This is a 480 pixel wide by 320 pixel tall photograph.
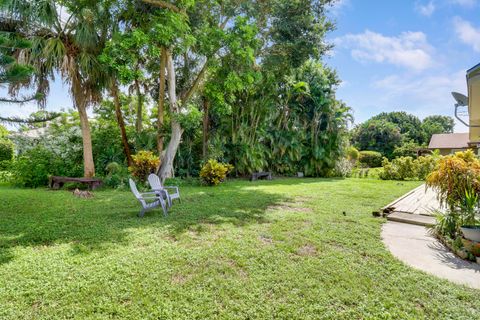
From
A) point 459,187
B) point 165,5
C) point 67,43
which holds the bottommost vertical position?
point 459,187

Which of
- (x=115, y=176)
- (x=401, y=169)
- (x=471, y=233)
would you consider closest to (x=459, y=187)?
(x=471, y=233)

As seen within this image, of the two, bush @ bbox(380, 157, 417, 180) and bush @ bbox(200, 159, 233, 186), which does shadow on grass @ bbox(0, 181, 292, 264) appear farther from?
bush @ bbox(380, 157, 417, 180)

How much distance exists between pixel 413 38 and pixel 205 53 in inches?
306

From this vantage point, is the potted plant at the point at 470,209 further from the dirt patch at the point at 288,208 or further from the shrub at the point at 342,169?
the shrub at the point at 342,169

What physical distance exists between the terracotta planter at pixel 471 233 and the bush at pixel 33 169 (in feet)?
39.4

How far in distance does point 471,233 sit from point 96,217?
20.8 feet

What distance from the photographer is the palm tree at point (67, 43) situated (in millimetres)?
7551

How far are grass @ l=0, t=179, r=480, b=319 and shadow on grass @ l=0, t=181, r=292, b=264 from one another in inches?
1.4

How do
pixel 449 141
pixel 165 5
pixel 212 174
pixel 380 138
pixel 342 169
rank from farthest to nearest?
1. pixel 380 138
2. pixel 449 141
3. pixel 342 169
4. pixel 212 174
5. pixel 165 5

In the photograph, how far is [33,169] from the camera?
919cm

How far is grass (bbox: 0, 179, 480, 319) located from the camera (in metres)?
2.20

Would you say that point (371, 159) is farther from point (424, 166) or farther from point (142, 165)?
point (142, 165)

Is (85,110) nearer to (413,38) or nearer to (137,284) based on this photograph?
(137,284)

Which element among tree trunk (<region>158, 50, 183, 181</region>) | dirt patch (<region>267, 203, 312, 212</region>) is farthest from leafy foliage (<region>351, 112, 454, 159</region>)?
dirt patch (<region>267, 203, 312, 212</region>)
